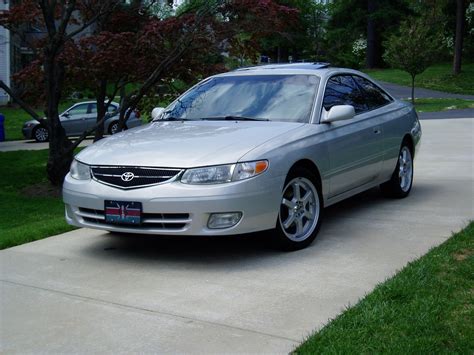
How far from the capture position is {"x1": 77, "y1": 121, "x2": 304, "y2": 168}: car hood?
5.22m

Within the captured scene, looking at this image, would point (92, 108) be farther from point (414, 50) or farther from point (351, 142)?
point (351, 142)

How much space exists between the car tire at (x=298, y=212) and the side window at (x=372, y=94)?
187 centimetres

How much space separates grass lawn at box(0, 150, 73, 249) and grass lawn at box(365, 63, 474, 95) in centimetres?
3370

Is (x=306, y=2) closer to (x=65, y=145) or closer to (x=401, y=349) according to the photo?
(x=65, y=145)

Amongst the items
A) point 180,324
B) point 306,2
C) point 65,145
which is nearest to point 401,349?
point 180,324

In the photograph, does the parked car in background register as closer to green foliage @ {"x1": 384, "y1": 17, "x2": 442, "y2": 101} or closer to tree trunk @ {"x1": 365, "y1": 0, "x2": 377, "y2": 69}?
green foliage @ {"x1": 384, "y1": 17, "x2": 442, "y2": 101}

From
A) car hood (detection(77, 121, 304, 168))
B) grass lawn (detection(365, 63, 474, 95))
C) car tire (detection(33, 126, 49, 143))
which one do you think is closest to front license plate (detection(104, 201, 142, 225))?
car hood (detection(77, 121, 304, 168))

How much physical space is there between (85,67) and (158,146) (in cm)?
495

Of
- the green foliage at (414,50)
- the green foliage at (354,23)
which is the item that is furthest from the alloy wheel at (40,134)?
the green foliage at (354,23)

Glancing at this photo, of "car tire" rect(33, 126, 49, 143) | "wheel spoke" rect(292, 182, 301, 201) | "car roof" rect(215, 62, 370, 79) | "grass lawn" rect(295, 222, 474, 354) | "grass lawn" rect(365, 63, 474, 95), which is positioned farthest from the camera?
"grass lawn" rect(365, 63, 474, 95)

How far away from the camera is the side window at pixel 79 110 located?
24031mm

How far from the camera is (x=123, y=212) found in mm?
5227

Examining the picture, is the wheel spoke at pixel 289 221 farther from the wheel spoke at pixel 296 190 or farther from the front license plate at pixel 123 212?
the front license plate at pixel 123 212

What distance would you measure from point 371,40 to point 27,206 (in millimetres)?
50055
